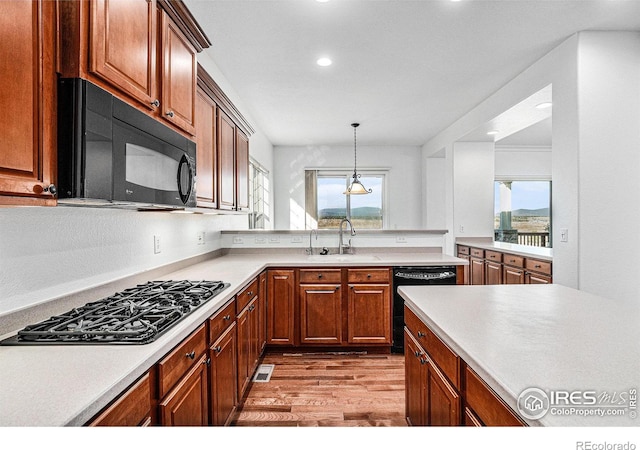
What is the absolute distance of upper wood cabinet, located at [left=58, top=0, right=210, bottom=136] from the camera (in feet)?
3.70

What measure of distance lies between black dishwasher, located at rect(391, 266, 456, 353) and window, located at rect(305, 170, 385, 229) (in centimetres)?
401

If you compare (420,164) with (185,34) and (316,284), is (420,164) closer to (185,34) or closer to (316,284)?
(316,284)

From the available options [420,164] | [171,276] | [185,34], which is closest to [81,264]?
[171,276]

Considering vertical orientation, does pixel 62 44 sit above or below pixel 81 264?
above

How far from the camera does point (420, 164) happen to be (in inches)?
290

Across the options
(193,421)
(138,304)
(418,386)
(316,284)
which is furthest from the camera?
(316,284)

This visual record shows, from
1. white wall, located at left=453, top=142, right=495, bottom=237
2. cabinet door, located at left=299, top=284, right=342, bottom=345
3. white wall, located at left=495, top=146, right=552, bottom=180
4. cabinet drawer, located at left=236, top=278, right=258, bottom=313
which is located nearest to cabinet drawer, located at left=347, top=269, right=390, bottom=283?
cabinet door, located at left=299, top=284, right=342, bottom=345

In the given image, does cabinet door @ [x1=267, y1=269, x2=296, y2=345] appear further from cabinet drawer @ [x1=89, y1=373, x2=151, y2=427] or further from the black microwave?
cabinet drawer @ [x1=89, y1=373, x2=151, y2=427]

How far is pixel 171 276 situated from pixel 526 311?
2.10 metres

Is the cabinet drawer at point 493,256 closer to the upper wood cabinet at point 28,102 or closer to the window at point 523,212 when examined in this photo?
the window at point 523,212

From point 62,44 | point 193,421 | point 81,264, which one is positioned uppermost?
point 62,44

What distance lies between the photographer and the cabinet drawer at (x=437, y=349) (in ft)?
4.17

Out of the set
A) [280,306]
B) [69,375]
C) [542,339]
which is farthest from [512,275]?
[69,375]

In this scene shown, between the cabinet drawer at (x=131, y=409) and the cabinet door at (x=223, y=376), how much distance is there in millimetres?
624
